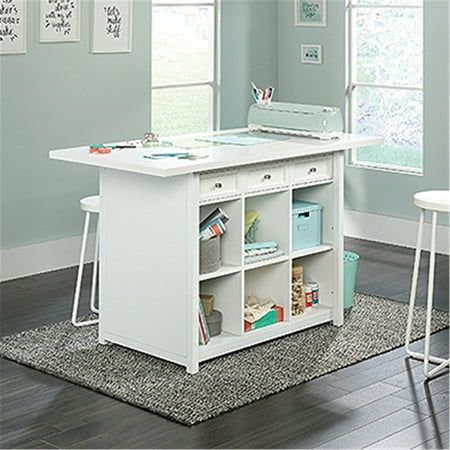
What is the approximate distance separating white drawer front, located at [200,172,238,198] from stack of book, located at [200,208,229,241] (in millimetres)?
104

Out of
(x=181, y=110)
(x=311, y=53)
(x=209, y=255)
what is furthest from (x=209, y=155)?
(x=311, y=53)

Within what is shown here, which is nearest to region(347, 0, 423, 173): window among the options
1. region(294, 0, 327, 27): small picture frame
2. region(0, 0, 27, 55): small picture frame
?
region(294, 0, 327, 27): small picture frame

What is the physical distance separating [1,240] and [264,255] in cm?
A: 175

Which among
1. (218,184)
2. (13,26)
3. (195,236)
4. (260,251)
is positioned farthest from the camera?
(13,26)

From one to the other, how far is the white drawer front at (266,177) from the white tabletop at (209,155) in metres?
0.09

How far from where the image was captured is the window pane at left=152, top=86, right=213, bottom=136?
6574 millimetres

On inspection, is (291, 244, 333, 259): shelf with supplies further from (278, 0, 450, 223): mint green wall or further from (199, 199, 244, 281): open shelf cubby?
(278, 0, 450, 223): mint green wall

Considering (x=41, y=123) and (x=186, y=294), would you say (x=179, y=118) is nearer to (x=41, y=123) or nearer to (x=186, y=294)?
(x=41, y=123)

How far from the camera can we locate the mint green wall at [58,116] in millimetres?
5750

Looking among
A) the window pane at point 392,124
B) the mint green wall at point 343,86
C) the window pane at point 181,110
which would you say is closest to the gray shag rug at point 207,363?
the mint green wall at point 343,86

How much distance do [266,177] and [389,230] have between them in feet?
7.54

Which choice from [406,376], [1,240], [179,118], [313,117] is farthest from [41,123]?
[406,376]

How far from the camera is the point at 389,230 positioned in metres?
6.74

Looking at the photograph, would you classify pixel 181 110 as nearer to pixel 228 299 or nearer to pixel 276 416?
pixel 228 299
